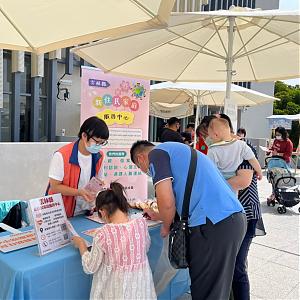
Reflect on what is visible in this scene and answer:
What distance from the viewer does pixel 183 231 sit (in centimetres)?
202

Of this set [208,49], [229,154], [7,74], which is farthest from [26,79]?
[229,154]

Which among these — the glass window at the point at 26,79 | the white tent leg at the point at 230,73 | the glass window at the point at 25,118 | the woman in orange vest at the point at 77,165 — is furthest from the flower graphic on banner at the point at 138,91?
the glass window at the point at 26,79

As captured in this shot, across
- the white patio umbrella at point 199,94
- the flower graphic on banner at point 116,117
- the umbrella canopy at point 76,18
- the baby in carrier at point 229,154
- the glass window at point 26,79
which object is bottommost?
the baby in carrier at point 229,154

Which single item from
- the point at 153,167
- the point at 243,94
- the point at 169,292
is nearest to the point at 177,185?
the point at 153,167

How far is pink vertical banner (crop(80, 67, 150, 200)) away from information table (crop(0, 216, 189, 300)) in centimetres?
245

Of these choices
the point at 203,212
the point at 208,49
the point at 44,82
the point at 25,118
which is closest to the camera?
the point at 203,212

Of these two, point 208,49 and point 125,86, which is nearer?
point 208,49

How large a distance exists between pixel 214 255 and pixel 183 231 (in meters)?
0.22

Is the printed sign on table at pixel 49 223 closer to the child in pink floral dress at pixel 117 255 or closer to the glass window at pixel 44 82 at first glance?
the child in pink floral dress at pixel 117 255

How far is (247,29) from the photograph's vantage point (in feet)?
13.0

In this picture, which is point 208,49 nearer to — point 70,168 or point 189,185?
point 70,168

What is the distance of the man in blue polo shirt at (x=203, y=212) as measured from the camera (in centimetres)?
195

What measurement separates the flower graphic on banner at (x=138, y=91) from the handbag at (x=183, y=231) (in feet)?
9.79

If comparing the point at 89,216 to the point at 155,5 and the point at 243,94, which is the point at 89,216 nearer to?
the point at 155,5
